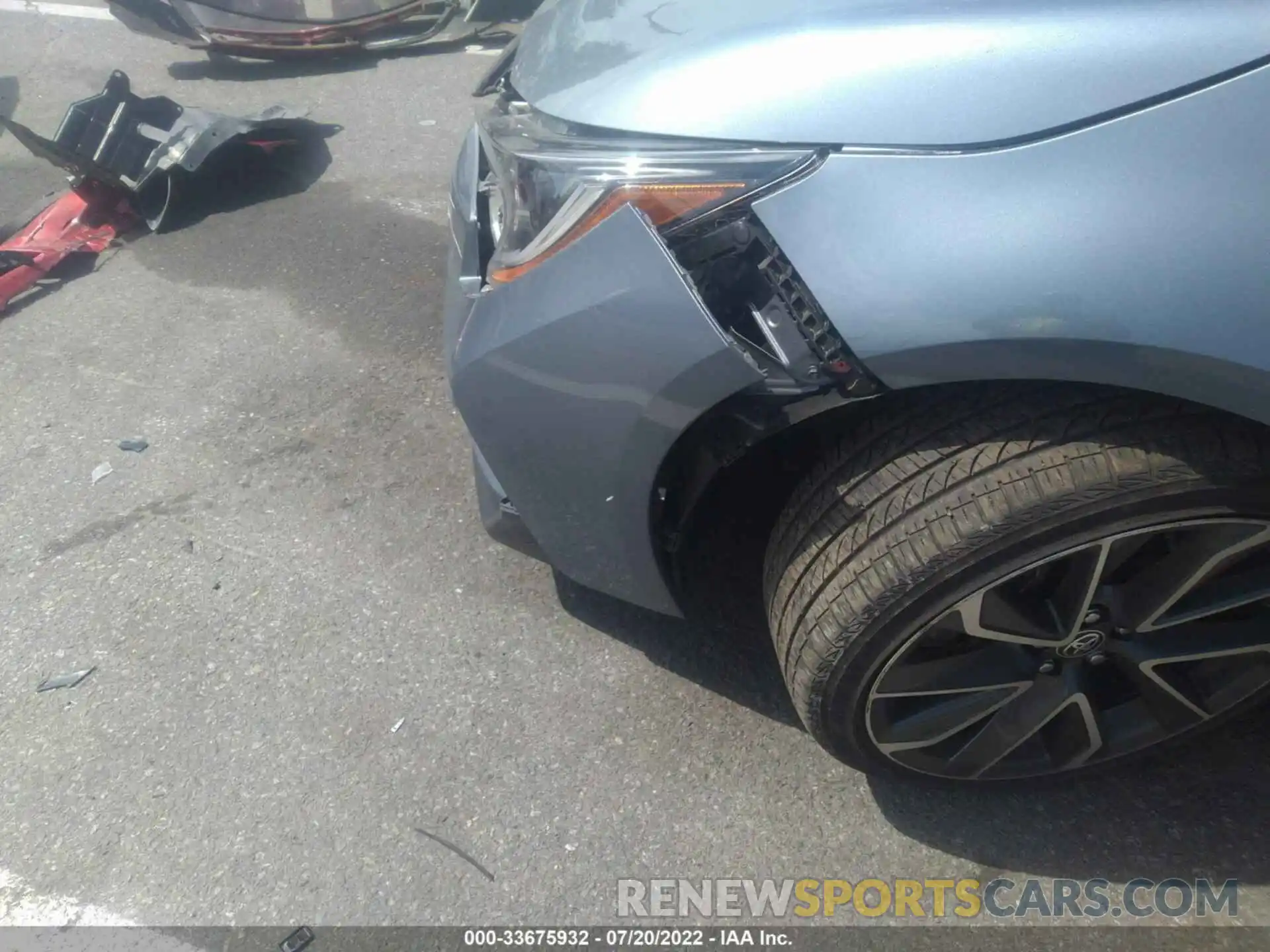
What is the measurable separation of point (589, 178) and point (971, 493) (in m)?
0.83

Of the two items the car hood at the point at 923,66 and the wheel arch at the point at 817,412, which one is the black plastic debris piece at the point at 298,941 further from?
the car hood at the point at 923,66

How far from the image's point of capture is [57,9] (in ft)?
20.8

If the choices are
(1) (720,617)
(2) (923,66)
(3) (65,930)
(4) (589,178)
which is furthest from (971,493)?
(3) (65,930)

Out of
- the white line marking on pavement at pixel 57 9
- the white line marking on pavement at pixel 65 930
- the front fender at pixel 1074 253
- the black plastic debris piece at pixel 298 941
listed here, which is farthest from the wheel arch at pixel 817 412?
the white line marking on pavement at pixel 57 9

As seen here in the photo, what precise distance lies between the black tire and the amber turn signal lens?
0.46 meters

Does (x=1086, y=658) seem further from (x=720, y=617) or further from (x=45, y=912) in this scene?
(x=45, y=912)

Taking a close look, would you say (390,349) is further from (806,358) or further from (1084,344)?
(1084,344)

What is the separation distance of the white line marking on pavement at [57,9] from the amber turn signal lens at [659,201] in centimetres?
624

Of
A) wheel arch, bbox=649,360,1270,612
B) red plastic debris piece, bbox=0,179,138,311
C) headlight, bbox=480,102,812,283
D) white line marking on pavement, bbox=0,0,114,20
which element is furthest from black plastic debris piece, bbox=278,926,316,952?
white line marking on pavement, bbox=0,0,114,20

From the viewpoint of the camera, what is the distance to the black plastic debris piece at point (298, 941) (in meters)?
1.92

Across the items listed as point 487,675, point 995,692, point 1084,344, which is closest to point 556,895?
point 487,675

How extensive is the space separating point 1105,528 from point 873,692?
0.52 metres

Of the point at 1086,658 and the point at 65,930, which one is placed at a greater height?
the point at 1086,658

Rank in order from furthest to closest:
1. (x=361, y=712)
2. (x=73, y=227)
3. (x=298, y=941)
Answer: (x=73, y=227) < (x=361, y=712) < (x=298, y=941)
